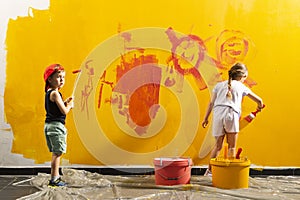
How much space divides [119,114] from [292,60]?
1672 mm

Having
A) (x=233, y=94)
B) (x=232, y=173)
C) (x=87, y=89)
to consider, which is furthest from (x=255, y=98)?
(x=87, y=89)

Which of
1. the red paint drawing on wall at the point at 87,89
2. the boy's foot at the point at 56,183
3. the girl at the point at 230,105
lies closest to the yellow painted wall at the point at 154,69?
the red paint drawing on wall at the point at 87,89

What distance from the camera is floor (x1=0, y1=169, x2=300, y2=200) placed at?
2.33 meters

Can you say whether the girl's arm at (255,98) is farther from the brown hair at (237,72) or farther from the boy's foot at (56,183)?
the boy's foot at (56,183)

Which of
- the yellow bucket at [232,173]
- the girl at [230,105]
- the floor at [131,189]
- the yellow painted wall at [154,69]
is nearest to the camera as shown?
the floor at [131,189]

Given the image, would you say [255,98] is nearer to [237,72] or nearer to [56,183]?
[237,72]

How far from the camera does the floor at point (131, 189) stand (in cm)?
233

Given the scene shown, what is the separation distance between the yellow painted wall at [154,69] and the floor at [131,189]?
31 centimetres

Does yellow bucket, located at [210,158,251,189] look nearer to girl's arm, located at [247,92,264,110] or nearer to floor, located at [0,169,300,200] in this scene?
floor, located at [0,169,300,200]

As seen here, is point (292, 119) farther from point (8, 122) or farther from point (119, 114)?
point (8, 122)

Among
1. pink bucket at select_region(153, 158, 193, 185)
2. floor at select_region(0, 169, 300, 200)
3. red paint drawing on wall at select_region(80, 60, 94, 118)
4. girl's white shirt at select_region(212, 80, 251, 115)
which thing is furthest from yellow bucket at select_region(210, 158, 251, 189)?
red paint drawing on wall at select_region(80, 60, 94, 118)

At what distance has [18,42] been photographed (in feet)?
10.4

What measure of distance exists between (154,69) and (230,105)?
2.54ft

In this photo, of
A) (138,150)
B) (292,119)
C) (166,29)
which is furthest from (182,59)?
(292,119)
